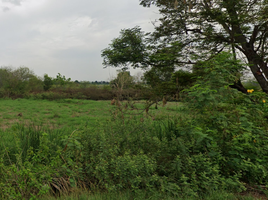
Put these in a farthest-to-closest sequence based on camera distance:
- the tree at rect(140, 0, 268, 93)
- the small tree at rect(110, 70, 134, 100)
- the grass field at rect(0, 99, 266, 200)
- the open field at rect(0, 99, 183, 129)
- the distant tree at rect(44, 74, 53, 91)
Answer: the distant tree at rect(44, 74, 53, 91), the tree at rect(140, 0, 268, 93), the open field at rect(0, 99, 183, 129), the small tree at rect(110, 70, 134, 100), the grass field at rect(0, 99, 266, 200)

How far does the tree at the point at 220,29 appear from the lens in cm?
632

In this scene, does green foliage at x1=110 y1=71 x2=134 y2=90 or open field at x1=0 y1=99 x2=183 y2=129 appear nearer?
green foliage at x1=110 y1=71 x2=134 y2=90

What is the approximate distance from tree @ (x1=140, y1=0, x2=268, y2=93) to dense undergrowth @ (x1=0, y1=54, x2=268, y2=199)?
10.4 ft

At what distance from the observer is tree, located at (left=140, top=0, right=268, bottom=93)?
632cm

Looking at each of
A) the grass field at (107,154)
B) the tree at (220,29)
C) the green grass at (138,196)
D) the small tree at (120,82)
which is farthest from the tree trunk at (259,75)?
the green grass at (138,196)

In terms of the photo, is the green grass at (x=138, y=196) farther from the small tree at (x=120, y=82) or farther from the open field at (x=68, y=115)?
the small tree at (x=120, y=82)

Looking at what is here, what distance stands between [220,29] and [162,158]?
19.1ft

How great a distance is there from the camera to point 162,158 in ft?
11.3

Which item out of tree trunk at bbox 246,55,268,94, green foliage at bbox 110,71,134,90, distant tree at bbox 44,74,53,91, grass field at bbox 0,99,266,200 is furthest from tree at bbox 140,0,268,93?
distant tree at bbox 44,74,53,91

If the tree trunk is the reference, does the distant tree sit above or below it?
above

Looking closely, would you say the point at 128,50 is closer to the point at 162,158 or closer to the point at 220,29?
the point at 220,29

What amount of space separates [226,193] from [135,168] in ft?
4.06

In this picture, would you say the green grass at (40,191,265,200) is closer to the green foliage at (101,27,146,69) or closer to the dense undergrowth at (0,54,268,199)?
the dense undergrowth at (0,54,268,199)

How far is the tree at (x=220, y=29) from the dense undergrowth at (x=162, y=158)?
3.16 metres
